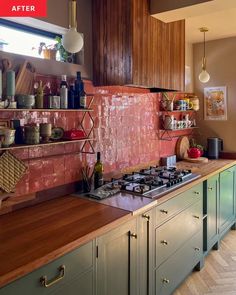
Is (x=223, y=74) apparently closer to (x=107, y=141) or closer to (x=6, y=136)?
(x=107, y=141)

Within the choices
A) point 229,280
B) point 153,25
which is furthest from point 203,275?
point 153,25

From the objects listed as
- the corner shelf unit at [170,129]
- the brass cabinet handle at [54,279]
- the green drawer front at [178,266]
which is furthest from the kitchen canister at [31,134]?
the corner shelf unit at [170,129]

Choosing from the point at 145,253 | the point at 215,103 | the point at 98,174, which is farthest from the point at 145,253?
the point at 215,103

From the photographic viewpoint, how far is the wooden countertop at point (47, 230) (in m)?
1.20

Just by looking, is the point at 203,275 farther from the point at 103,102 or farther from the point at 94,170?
the point at 103,102

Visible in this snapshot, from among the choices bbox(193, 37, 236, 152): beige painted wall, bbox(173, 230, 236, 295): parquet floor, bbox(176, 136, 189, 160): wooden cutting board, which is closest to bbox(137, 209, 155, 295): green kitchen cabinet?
bbox(173, 230, 236, 295): parquet floor

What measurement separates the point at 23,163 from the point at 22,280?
0.83m

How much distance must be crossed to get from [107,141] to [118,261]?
1.11 m

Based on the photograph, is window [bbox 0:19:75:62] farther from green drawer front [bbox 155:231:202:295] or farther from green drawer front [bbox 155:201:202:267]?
green drawer front [bbox 155:231:202:295]

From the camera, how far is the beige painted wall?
12.4 feet

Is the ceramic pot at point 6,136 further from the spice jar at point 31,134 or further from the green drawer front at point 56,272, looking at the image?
the green drawer front at point 56,272

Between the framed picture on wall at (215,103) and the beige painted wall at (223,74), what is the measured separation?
0.05 metres

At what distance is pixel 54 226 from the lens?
1570mm

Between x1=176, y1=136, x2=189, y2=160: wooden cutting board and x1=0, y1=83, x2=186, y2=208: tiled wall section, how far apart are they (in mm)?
94
